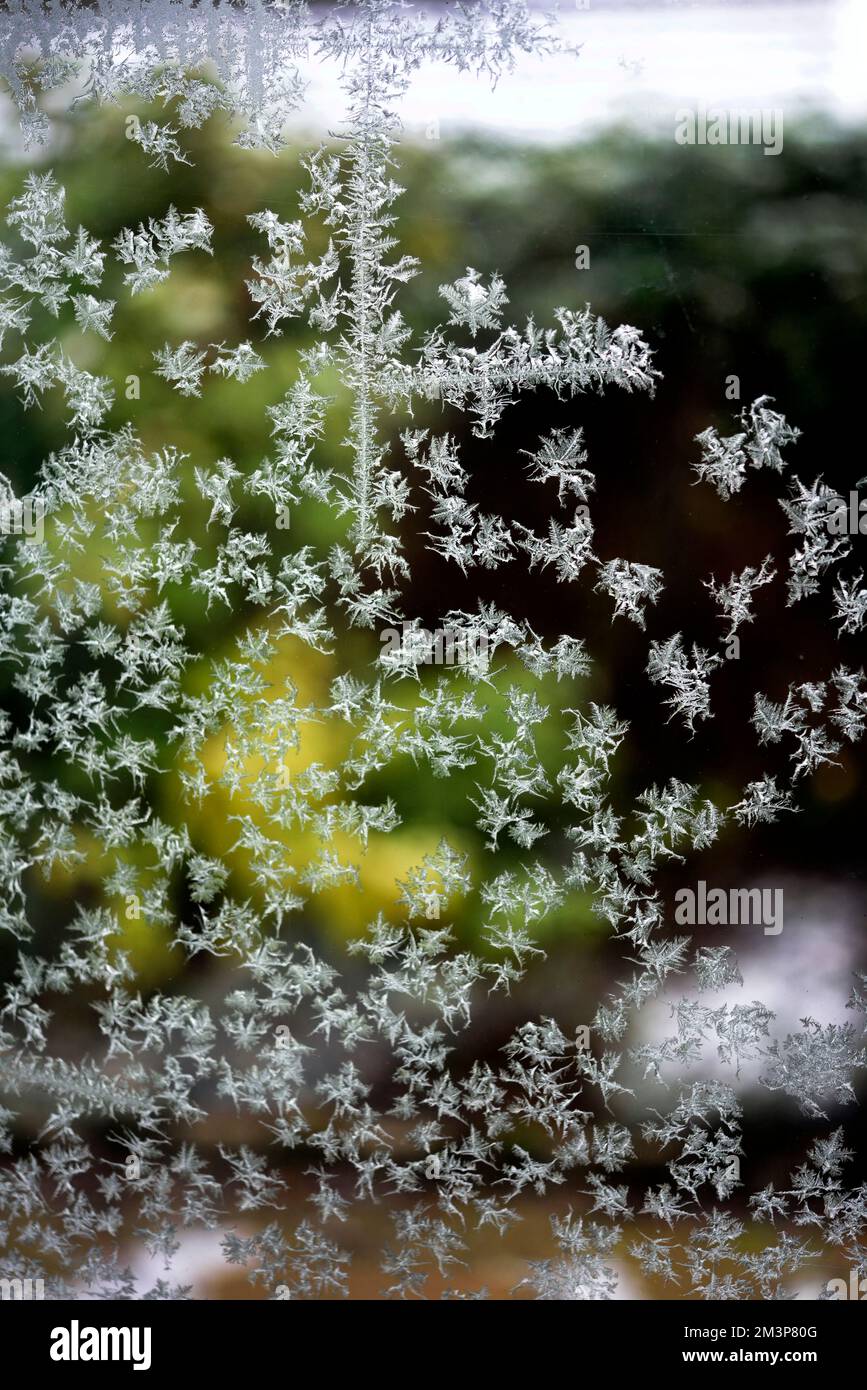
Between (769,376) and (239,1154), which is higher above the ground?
(769,376)

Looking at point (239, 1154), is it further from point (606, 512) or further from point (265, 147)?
point (265, 147)

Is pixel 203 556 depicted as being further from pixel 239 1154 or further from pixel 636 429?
pixel 239 1154

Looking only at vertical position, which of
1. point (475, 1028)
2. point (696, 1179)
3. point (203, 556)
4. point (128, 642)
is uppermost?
point (203, 556)

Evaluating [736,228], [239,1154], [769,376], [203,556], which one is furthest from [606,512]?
[239,1154]
